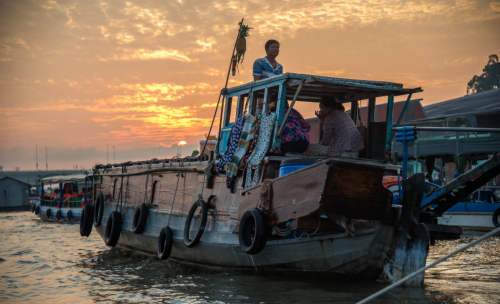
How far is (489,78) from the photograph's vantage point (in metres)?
67.8

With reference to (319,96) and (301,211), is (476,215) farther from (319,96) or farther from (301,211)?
(301,211)

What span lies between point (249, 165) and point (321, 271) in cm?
167

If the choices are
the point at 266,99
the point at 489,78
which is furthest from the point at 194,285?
the point at 489,78

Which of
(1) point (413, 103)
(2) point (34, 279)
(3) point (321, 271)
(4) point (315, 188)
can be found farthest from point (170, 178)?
(1) point (413, 103)

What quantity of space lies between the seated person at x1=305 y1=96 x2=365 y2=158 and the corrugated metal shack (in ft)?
149

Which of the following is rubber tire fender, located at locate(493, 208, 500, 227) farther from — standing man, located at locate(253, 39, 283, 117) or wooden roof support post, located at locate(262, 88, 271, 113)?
wooden roof support post, located at locate(262, 88, 271, 113)

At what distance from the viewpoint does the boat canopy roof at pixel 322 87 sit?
5.80 m

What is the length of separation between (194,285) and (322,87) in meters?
3.39

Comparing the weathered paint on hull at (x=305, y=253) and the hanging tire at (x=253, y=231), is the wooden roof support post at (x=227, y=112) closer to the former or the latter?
the weathered paint on hull at (x=305, y=253)

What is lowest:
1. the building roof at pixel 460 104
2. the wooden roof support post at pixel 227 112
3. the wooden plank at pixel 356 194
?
the wooden plank at pixel 356 194

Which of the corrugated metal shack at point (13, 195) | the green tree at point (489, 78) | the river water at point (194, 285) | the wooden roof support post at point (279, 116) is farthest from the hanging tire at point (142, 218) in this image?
the green tree at point (489, 78)

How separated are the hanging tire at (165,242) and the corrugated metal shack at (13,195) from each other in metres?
42.4

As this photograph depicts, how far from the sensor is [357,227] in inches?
198

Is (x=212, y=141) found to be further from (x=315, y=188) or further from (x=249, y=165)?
(x=315, y=188)
